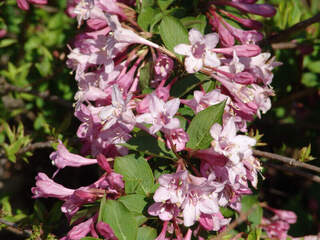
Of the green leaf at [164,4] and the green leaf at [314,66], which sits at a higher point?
the green leaf at [164,4]

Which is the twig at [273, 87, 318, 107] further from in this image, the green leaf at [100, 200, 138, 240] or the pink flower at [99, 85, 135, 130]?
the green leaf at [100, 200, 138, 240]

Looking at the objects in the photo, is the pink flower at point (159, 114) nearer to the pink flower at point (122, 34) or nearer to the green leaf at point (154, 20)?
the pink flower at point (122, 34)

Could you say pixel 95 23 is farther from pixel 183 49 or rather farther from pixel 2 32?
pixel 2 32

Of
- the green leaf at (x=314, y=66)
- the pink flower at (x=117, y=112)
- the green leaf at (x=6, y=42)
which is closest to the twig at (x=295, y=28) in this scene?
the green leaf at (x=314, y=66)

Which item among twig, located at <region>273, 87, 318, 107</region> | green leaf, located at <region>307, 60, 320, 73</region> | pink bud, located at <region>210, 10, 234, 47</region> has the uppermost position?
pink bud, located at <region>210, 10, 234, 47</region>

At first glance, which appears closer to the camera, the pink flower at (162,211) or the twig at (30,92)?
the pink flower at (162,211)

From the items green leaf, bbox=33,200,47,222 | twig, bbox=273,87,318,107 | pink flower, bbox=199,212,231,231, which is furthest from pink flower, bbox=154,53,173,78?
twig, bbox=273,87,318,107

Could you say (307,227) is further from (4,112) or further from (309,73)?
(4,112)
